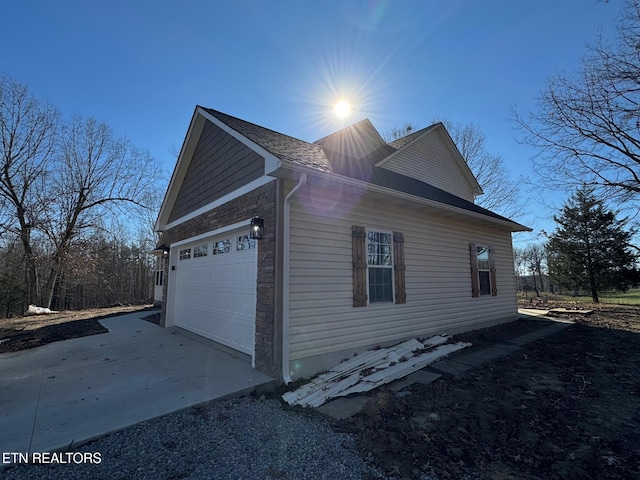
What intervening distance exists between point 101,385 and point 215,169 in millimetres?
4682

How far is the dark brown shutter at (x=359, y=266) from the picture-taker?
5.49 metres

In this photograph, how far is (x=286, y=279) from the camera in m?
4.60

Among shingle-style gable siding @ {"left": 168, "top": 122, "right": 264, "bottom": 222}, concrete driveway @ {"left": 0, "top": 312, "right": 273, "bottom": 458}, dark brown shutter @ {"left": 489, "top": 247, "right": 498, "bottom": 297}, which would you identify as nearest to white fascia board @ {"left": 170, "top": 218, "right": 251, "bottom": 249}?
shingle-style gable siding @ {"left": 168, "top": 122, "right": 264, "bottom": 222}

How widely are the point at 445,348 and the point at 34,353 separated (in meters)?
8.39

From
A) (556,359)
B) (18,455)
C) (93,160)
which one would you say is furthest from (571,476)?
(93,160)

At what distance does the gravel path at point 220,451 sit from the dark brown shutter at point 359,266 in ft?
7.83

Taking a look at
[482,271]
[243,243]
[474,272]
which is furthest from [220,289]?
[482,271]

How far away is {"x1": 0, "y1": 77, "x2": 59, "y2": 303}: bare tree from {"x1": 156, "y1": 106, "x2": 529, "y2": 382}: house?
10628 mm

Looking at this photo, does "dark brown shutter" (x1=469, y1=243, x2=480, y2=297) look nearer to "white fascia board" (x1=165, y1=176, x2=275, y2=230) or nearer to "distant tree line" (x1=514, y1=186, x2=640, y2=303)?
"white fascia board" (x1=165, y1=176, x2=275, y2=230)

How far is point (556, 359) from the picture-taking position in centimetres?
569

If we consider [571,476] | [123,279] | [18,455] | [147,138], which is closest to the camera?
[571,476]

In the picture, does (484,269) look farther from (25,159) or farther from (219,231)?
(25,159)

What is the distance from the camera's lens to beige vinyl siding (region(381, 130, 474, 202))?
29.4ft

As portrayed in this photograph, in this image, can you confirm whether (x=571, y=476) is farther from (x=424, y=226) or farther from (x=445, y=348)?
(x=424, y=226)
